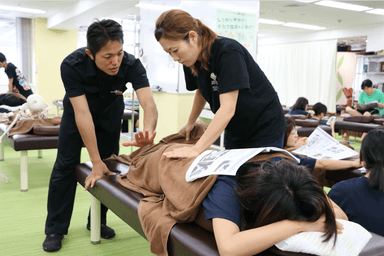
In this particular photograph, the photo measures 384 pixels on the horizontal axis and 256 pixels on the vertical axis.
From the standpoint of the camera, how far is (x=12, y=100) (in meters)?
4.25

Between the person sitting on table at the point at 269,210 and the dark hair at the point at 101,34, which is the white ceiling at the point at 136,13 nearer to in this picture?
the dark hair at the point at 101,34

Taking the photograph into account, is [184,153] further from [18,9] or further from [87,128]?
[18,9]

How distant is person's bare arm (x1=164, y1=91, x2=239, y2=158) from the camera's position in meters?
1.20

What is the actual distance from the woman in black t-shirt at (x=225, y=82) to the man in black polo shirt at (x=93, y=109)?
393 mm

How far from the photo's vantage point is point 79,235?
2008 millimetres

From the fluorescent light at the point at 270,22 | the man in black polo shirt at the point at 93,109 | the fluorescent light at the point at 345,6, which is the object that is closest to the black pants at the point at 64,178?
the man in black polo shirt at the point at 93,109

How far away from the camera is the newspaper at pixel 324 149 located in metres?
2.02

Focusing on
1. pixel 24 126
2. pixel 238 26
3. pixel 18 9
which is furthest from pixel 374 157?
pixel 18 9

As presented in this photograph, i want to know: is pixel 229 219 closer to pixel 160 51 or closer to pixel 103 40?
pixel 103 40

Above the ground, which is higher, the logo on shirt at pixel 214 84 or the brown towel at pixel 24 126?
the logo on shirt at pixel 214 84

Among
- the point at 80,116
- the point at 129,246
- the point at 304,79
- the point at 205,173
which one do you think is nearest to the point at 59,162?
the point at 80,116

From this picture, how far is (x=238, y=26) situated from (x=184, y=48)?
9.42 feet

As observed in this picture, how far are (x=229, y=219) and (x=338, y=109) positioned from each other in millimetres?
8968

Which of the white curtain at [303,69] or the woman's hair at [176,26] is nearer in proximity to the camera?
the woman's hair at [176,26]
